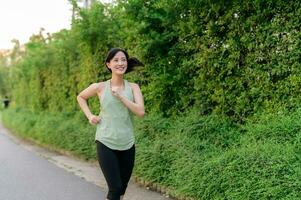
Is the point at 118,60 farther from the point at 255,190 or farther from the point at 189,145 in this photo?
the point at 189,145

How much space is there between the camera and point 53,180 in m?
8.73

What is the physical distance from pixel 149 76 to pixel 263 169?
14.4 ft

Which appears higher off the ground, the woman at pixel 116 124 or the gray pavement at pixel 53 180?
the woman at pixel 116 124

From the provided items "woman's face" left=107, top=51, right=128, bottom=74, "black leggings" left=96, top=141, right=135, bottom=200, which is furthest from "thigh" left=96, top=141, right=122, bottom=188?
"woman's face" left=107, top=51, right=128, bottom=74

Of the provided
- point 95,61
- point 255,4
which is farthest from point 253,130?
point 95,61

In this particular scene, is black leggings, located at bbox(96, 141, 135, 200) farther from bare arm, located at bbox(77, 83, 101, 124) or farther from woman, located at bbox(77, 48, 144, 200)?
bare arm, located at bbox(77, 83, 101, 124)

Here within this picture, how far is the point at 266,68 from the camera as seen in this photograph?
638 cm

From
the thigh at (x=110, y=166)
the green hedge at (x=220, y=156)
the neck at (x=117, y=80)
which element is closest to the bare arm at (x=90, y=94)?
the neck at (x=117, y=80)

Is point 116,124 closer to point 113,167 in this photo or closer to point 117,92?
point 117,92

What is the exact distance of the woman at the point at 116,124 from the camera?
466 centimetres

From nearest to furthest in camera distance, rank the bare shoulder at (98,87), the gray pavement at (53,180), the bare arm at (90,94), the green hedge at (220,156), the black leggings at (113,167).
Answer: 1. the black leggings at (113,167)
2. the bare arm at (90,94)
3. the bare shoulder at (98,87)
4. the green hedge at (220,156)
5. the gray pavement at (53,180)

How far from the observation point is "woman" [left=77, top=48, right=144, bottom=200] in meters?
4.66

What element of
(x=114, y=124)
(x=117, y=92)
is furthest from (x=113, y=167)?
(x=117, y=92)

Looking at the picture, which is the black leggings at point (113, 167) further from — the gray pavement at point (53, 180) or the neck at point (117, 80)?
the gray pavement at point (53, 180)
